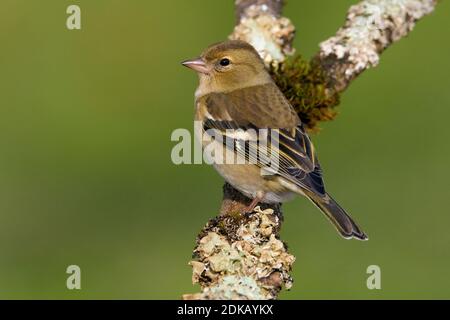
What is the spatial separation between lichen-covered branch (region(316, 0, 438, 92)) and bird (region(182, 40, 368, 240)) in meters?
0.42

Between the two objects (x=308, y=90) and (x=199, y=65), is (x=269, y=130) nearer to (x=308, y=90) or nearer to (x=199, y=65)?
(x=308, y=90)

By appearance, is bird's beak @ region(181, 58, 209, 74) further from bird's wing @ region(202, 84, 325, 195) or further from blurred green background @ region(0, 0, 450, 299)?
blurred green background @ region(0, 0, 450, 299)

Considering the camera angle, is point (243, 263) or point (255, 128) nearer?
point (243, 263)

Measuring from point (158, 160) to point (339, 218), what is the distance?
2.91m

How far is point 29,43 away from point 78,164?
1457 mm

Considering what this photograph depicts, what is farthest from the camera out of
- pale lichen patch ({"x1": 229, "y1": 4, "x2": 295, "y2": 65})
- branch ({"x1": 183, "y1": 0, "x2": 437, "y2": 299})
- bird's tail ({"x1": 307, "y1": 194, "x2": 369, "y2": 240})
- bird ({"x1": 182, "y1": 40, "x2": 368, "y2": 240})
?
pale lichen patch ({"x1": 229, "y1": 4, "x2": 295, "y2": 65})

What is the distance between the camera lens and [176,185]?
23.3 ft

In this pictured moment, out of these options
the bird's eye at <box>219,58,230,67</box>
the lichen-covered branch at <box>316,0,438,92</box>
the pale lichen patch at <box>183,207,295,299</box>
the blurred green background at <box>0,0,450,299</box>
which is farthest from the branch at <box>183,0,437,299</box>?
the blurred green background at <box>0,0,450,299</box>

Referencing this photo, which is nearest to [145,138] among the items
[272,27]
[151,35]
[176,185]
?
[176,185]

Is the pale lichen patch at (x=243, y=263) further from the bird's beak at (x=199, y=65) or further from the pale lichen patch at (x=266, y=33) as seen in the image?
the pale lichen patch at (x=266, y=33)

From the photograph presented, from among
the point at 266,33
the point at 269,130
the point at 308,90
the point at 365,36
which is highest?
the point at 266,33

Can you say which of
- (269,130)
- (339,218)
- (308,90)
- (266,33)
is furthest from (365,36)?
(339,218)

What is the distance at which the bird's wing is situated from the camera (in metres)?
4.88

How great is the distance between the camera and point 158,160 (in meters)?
7.35
